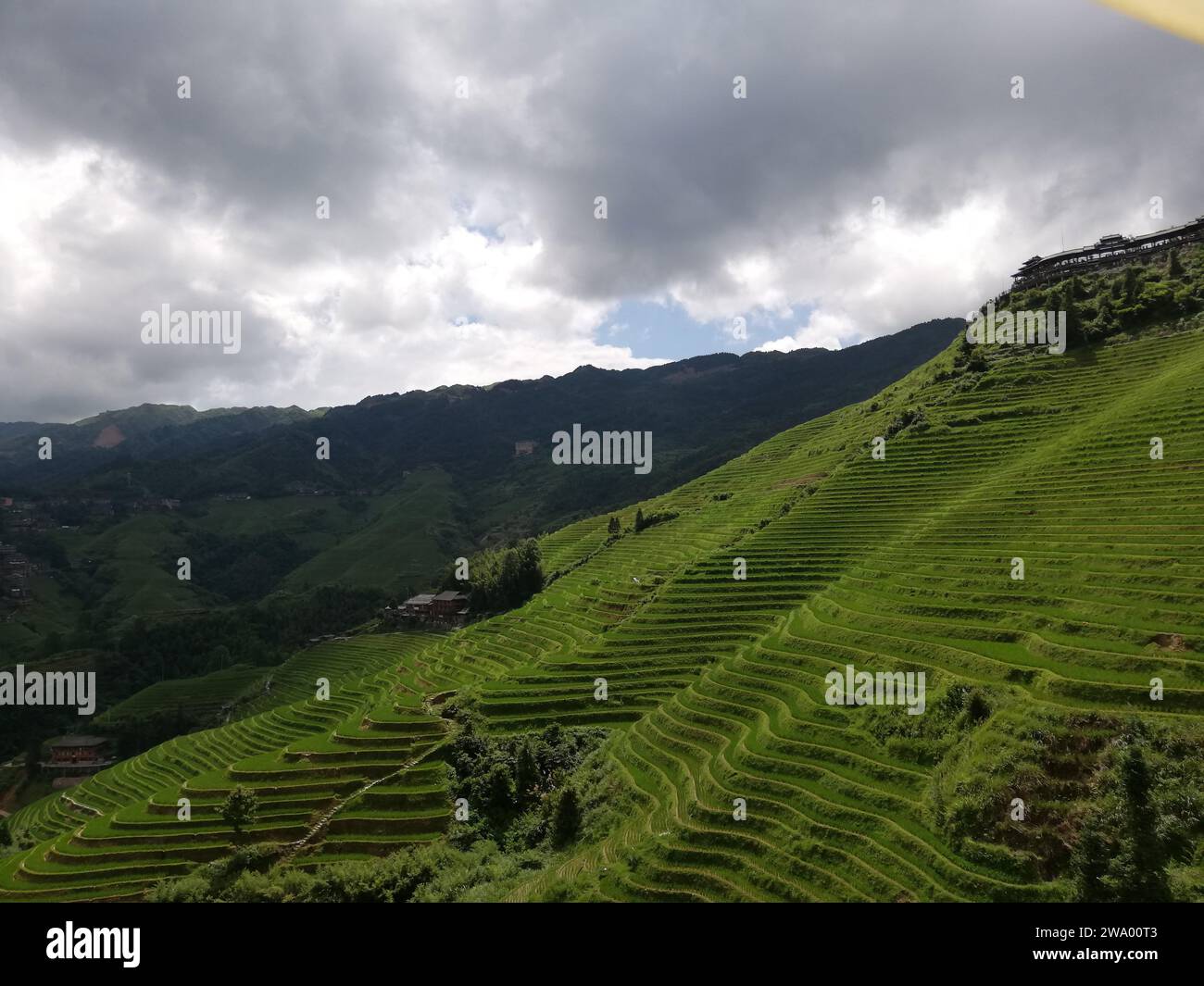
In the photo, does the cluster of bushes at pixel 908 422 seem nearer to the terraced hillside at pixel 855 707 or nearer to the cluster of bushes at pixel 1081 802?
the terraced hillside at pixel 855 707

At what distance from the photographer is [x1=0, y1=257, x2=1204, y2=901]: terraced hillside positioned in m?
19.3

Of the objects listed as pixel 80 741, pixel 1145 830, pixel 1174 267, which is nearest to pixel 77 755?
pixel 80 741

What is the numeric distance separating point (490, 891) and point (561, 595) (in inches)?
1522

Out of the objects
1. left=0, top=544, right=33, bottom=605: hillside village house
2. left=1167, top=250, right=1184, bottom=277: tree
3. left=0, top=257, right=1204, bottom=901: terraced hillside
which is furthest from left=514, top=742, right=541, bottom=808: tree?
left=0, top=544, right=33, bottom=605: hillside village house

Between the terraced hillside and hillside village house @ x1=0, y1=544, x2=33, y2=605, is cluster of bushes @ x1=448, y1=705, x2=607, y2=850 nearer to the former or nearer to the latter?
the terraced hillside

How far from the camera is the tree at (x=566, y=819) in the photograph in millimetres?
27078

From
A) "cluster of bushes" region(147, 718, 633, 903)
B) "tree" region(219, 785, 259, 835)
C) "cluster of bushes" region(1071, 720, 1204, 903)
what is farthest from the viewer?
"tree" region(219, 785, 259, 835)

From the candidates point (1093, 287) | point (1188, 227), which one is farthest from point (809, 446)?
point (1188, 227)

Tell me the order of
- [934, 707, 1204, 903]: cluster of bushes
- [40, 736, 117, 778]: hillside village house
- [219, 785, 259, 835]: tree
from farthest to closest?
[40, 736, 117, 778]: hillside village house < [219, 785, 259, 835]: tree < [934, 707, 1204, 903]: cluster of bushes

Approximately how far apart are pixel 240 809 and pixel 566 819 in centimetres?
1538

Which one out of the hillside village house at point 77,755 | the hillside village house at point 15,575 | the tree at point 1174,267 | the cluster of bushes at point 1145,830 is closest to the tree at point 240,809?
the cluster of bushes at point 1145,830

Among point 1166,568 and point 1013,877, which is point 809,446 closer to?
point 1166,568

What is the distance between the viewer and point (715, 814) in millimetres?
22875

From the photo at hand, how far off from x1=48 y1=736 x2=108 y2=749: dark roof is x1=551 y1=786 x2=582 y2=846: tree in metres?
71.1
